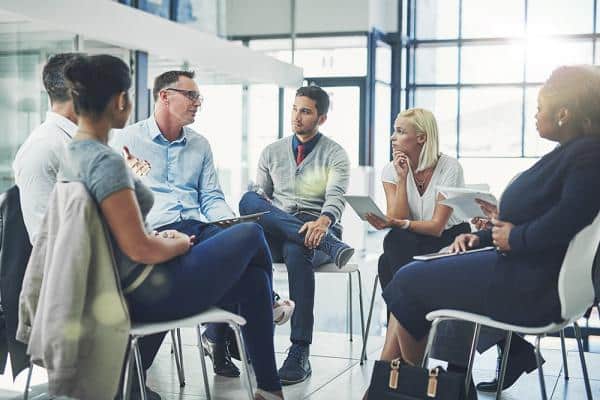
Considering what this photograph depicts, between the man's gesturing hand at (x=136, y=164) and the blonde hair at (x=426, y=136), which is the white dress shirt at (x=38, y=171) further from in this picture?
the blonde hair at (x=426, y=136)

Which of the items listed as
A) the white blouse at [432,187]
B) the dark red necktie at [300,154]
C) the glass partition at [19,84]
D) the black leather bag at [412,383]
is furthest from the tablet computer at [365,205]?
the glass partition at [19,84]

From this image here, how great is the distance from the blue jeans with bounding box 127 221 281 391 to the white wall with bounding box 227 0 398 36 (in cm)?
1093

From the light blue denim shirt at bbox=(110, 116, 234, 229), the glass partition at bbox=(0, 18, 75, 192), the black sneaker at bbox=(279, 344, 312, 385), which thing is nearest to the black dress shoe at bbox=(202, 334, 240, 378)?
the black sneaker at bbox=(279, 344, 312, 385)

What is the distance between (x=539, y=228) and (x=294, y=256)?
1600 millimetres

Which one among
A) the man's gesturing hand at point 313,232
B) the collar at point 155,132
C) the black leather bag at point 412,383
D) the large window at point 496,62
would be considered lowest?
the black leather bag at point 412,383

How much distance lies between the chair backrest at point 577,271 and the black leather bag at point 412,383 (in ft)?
1.28

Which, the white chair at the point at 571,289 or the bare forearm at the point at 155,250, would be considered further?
the white chair at the point at 571,289

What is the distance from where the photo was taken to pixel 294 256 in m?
3.83

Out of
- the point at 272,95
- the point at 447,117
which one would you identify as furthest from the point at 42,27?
the point at 447,117

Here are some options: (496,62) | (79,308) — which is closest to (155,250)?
(79,308)

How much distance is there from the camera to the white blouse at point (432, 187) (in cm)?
383

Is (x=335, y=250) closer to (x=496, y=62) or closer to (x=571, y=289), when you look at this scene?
(x=571, y=289)

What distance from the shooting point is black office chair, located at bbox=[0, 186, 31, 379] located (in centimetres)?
271

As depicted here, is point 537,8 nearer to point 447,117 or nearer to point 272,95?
point 447,117
